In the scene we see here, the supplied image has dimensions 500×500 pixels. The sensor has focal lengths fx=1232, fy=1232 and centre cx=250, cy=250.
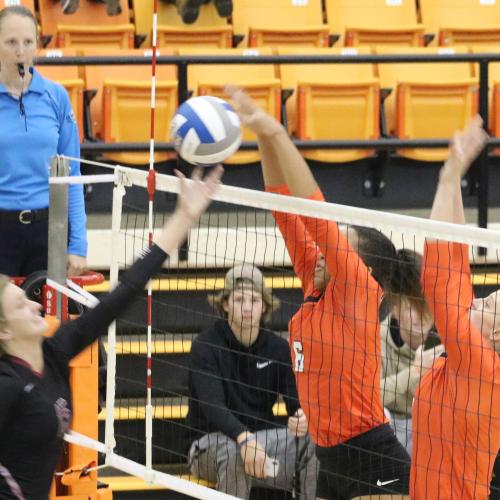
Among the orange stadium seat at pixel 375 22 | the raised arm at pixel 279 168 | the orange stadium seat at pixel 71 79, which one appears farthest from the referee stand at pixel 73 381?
the orange stadium seat at pixel 375 22

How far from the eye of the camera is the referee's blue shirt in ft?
17.7

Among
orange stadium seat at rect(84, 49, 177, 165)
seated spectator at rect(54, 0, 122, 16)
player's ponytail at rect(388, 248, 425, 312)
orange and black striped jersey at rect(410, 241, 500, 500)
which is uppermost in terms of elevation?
seated spectator at rect(54, 0, 122, 16)

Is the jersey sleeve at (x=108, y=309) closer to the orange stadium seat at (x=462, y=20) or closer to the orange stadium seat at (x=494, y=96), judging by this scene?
the orange stadium seat at (x=494, y=96)

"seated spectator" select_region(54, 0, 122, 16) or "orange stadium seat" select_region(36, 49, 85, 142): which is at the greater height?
"seated spectator" select_region(54, 0, 122, 16)

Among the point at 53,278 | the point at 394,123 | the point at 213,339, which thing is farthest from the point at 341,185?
the point at 53,278

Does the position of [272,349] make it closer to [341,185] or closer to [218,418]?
[218,418]

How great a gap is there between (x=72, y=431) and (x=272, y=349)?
46.7 inches

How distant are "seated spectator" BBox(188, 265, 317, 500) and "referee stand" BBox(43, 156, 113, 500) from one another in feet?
2.28

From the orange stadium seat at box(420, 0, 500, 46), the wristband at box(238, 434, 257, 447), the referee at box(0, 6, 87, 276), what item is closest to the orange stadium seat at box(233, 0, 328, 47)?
the orange stadium seat at box(420, 0, 500, 46)

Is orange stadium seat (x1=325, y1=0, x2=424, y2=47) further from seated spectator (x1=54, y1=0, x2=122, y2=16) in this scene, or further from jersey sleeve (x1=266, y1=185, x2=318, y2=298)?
jersey sleeve (x1=266, y1=185, x2=318, y2=298)

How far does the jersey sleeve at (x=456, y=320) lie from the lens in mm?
3641

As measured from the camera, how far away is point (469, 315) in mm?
3779

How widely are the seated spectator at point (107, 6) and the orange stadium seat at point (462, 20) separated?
8.21 feet

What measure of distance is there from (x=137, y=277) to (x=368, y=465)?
1385mm
